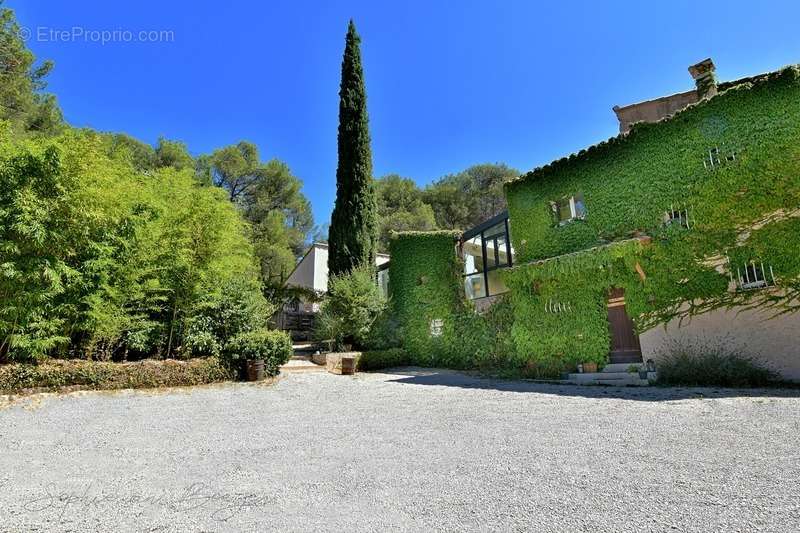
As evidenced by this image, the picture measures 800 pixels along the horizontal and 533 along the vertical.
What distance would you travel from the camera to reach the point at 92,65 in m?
9.25

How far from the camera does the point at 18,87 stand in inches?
505

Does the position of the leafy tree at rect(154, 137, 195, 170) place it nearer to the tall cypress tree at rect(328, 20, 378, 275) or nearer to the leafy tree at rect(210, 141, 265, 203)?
the leafy tree at rect(210, 141, 265, 203)

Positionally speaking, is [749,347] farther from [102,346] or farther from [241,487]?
[102,346]

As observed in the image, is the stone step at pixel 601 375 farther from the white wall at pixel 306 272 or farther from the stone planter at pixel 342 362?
the white wall at pixel 306 272

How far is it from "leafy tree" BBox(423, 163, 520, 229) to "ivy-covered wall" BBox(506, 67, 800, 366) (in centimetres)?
1673

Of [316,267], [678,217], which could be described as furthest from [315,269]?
[678,217]

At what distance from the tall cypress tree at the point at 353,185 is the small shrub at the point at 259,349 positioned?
5418 mm

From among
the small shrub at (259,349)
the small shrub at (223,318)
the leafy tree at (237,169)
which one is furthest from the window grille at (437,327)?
the leafy tree at (237,169)

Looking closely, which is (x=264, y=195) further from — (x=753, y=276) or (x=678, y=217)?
(x=753, y=276)

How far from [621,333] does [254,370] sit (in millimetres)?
9542

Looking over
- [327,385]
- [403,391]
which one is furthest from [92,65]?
[403,391]

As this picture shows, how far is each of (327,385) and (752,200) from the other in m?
10.4

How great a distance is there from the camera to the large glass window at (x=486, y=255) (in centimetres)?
1492

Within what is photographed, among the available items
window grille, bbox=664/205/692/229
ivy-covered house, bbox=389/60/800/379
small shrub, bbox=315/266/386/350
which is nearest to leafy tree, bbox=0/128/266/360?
small shrub, bbox=315/266/386/350
